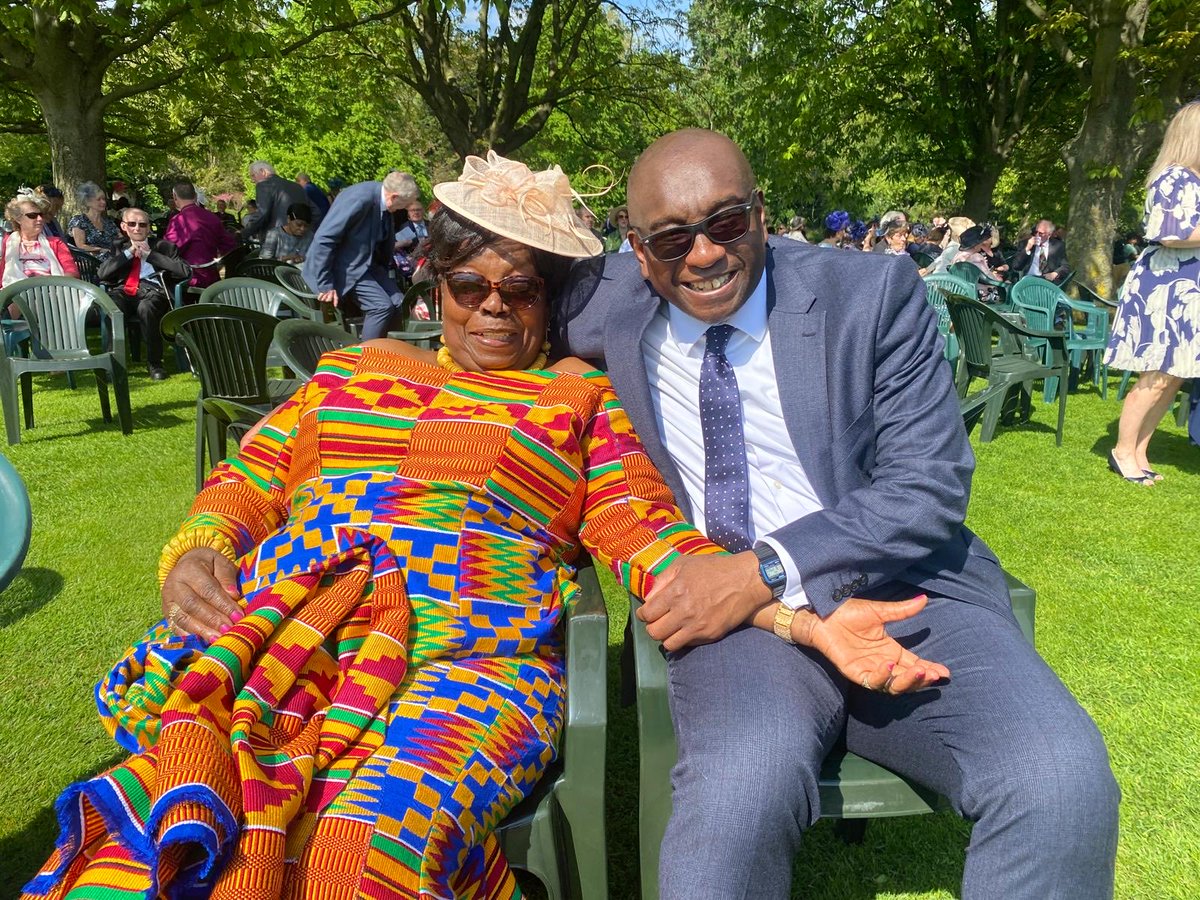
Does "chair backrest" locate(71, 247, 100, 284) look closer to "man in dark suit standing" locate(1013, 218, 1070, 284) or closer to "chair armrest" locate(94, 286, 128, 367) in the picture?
"chair armrest" locate(94, 286, 128, 367)

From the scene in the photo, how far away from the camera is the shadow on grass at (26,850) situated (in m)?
2.20

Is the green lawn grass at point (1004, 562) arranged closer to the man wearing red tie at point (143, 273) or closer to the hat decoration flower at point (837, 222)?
the man wearing red tie at point (143, 273)

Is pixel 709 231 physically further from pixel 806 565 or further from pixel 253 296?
Answer: pixel 253 296

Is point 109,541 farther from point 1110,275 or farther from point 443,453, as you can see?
point 1110,275

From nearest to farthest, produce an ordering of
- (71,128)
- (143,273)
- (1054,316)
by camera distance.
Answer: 1. (1054,316)
2. (143,273)
3. (71,128)

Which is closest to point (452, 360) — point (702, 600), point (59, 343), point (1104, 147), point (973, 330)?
point (702, 600)

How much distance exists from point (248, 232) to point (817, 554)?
11.9 metres

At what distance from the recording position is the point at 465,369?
2.28 meters

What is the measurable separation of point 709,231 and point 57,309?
6844 millimetres

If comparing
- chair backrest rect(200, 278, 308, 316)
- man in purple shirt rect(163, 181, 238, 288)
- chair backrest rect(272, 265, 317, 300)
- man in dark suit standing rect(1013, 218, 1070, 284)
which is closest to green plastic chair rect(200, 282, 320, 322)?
chair backrest rect(200, 278, 308, 316)

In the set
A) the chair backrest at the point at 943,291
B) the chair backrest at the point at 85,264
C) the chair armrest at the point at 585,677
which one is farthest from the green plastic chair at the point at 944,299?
the chair backrest at the point at 85,264

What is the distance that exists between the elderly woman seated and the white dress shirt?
0.43 feet

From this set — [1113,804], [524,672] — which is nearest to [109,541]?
[524,672]

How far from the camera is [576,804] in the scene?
176 cm
